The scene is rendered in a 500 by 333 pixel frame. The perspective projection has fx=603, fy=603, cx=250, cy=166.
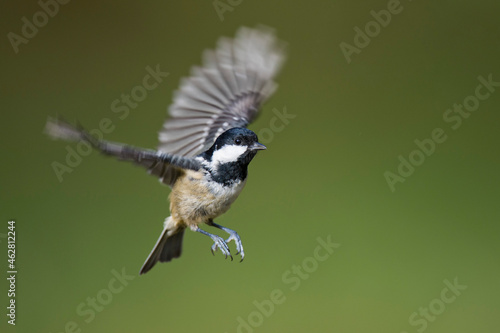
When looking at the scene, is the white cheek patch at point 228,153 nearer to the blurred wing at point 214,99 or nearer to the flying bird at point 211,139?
the flying bird at point 211,139

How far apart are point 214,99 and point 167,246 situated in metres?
0.40

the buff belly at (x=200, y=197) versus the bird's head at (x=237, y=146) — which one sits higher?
the bird's head at (x=237, y=146)

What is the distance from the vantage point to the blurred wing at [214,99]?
59.4 inches

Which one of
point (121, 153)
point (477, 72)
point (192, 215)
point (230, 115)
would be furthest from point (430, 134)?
point (121, 153)

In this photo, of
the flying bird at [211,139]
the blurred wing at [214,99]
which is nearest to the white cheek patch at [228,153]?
the flying bird at [211,139]

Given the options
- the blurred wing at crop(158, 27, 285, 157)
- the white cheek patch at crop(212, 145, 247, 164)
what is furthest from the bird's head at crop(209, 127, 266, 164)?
the blurred wing at crop(158, 27, 285, 157)

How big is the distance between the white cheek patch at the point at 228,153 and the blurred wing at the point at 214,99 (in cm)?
27

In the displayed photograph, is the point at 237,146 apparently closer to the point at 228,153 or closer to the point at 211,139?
the point at 228,153

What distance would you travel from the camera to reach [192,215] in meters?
1.33

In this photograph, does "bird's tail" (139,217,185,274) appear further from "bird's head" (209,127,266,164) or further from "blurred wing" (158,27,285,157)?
"bird's head" (209,127,266,164)

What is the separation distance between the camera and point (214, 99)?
62.8 inches

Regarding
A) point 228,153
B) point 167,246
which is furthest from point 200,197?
point 167,246

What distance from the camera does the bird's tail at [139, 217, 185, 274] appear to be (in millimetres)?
1492

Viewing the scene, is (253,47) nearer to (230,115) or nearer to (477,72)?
(230,115)
